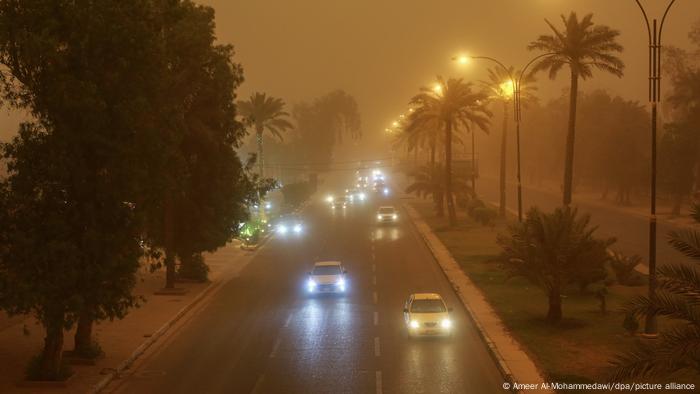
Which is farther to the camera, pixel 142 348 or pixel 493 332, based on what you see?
pixel 493 332

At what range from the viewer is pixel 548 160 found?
135 meters

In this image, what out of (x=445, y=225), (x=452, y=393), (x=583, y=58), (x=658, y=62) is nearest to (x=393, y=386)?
(x=452, y=393)

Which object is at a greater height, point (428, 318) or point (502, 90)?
point (502, 90)

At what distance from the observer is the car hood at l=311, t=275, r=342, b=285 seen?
124ft

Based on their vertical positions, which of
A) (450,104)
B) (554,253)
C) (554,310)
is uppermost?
(450,104)

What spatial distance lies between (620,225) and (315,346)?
49281mm

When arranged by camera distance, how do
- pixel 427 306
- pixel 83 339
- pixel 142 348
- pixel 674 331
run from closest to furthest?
pixel 674 331
pixel 83 339
pixel 142 348
pixel 427 306

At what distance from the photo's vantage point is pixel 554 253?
1208 inches

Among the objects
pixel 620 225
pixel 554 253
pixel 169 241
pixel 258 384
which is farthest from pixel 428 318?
pixel 620 225

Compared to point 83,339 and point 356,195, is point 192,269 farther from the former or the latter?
point 356,195

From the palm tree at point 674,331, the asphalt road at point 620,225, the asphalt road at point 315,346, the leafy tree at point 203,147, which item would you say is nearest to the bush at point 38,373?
the asphalt road at point 315,346

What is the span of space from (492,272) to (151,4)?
2514cm

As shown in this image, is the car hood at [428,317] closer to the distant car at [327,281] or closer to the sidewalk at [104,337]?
the sidewalk at [104,337]

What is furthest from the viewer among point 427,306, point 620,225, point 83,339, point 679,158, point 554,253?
point 679,158
